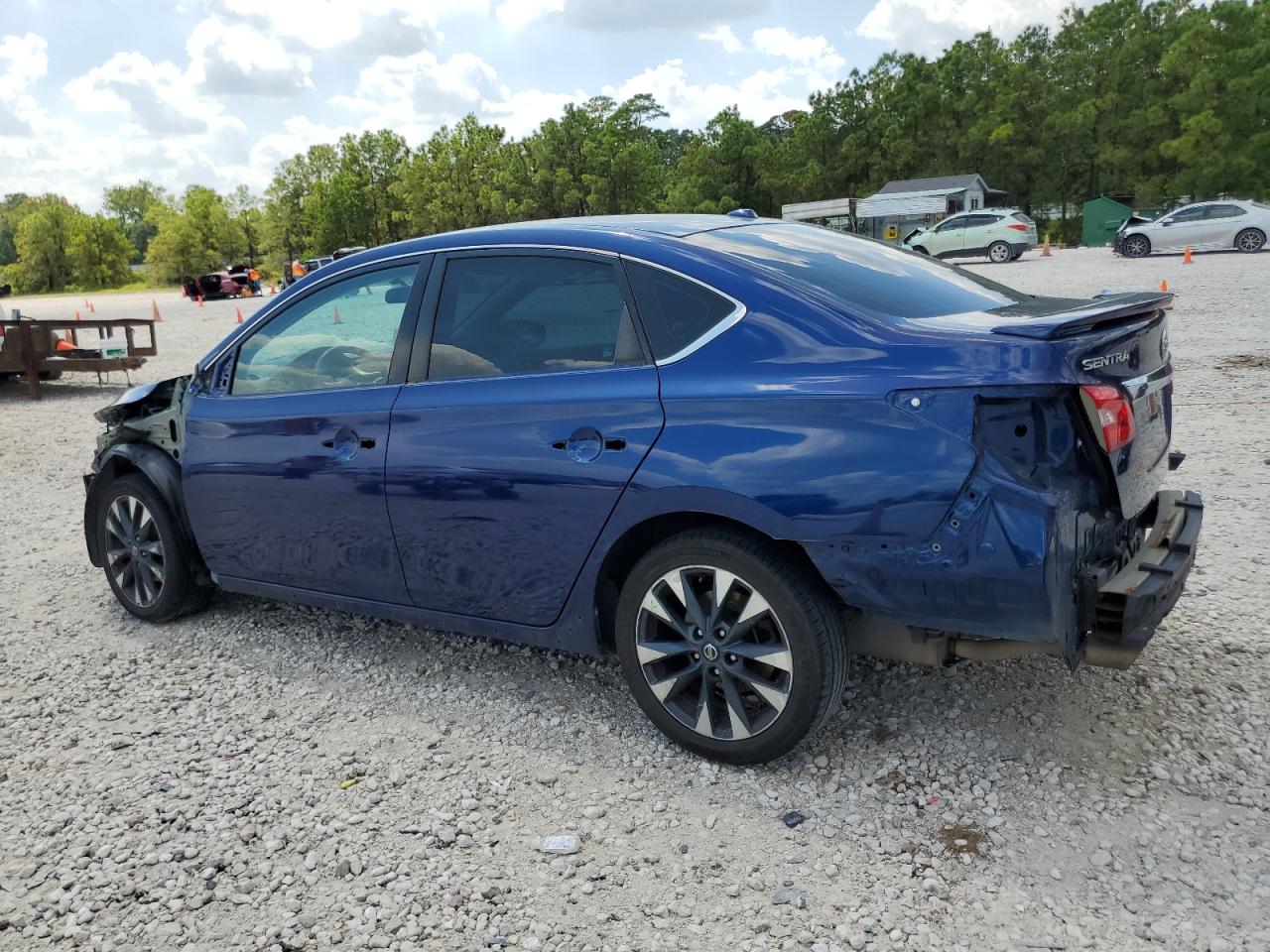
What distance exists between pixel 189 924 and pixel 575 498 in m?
1.62

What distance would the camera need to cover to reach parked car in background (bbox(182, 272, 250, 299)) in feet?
159

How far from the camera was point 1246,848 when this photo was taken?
2.80 m

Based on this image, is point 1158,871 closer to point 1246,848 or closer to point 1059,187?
point 1246,848

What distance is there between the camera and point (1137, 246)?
1126 inches

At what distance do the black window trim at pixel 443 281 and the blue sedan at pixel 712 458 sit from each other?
0.04ft

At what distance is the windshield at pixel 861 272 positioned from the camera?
3293mm

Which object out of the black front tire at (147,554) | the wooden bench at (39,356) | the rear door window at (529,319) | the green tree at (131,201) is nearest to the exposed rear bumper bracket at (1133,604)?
the rear door window at (529,319)

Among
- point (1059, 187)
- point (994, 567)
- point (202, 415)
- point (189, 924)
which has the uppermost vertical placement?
point (1059, 187)

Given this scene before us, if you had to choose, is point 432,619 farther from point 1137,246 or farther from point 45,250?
point 45,250

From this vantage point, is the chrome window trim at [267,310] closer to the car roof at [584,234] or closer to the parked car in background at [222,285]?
the car roof at [584,234]

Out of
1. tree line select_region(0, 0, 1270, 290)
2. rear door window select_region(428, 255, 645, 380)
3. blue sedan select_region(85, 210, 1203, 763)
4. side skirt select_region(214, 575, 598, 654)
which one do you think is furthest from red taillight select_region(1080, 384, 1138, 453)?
tree line select_region(0, 0, 1270, 290)

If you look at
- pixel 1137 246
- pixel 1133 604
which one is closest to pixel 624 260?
pixel 1133 604

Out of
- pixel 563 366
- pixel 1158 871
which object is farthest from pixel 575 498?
pixel 1158 871

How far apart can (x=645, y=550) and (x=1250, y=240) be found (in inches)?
1144
